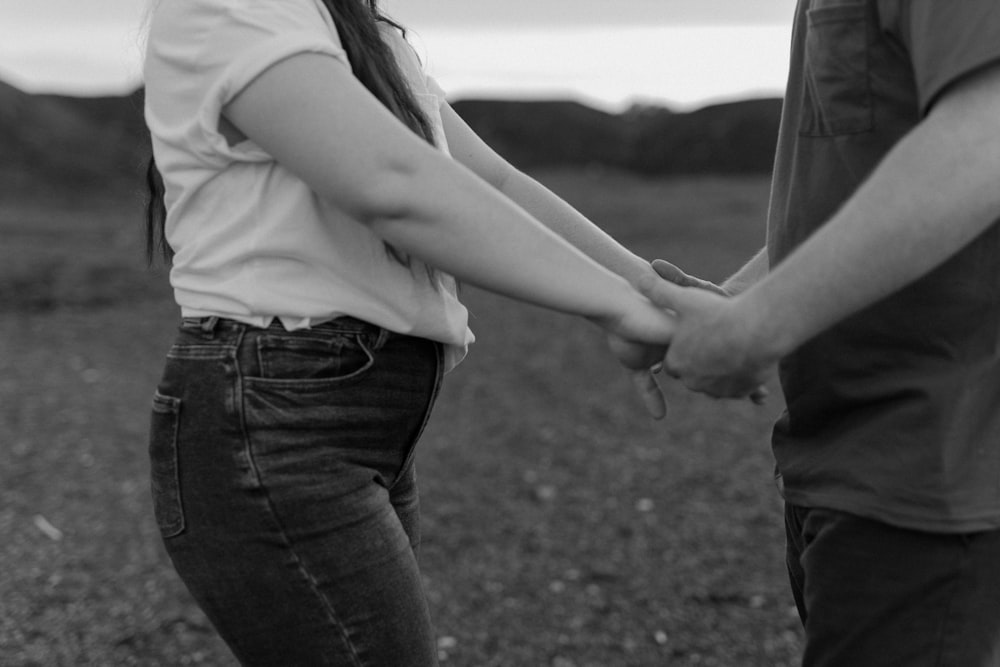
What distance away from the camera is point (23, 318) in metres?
8.01

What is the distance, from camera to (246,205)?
1500 mm

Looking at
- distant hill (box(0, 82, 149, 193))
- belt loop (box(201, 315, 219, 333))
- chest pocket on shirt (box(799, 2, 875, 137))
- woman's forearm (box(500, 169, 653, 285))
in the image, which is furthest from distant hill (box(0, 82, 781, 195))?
chest pocket on shirt (box(799, 2, 875, 137))

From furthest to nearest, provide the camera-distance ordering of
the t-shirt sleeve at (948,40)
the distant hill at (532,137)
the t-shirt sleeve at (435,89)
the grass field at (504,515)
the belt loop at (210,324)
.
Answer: the distant hill at (532,137), the grass field at (504,515), the t-shirt sleeve at (435,89), the belt loop at (210,324), the t-shirt sleeve at (948,40)

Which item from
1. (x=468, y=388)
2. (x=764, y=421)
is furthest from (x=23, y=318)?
(x=764, y=421)

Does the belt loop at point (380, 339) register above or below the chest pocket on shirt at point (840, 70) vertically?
below

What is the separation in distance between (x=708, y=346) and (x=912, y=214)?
0.33 metres

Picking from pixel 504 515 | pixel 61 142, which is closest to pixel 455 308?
pixel 504 515

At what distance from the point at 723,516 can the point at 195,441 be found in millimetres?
3309

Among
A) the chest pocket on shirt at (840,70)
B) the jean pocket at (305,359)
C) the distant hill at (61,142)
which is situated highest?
the chest pocket on shirt at (840,70)

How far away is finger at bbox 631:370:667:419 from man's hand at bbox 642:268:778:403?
20 centimetres

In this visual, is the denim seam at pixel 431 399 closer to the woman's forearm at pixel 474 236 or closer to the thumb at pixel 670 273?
the woman's forearm at pixel 474 236

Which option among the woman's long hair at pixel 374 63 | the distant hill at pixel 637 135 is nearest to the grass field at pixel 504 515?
the woman's long hair at pixel 374 63

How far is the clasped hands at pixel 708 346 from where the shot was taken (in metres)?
1.50

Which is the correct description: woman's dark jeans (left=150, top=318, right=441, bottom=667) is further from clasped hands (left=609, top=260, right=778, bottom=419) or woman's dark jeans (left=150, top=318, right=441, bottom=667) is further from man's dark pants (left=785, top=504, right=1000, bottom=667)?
man's dark pants (left=785, top=504, right=1000, bottom=667)
